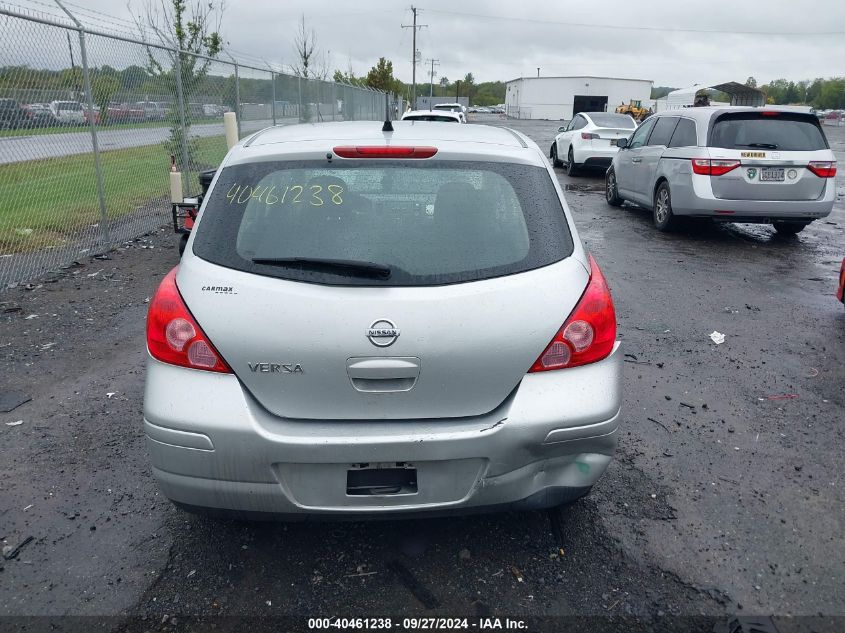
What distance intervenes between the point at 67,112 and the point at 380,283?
6.75m

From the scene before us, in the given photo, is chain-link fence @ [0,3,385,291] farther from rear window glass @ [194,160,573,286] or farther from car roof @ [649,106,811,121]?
car roof @ [649,106,811,121]

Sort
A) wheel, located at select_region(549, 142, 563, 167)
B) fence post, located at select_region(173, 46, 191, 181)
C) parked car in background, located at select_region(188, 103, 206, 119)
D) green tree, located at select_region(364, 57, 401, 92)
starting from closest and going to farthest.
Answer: fence post, located at select_region(173, 46, 191, 181), parked car in background, located at select_region(188, 103, 206, 119), wheel, located at select_region(549, 142, 563, 167), green tree, located at select_region(364, 57, 401, 92)

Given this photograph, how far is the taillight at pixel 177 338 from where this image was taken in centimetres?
244

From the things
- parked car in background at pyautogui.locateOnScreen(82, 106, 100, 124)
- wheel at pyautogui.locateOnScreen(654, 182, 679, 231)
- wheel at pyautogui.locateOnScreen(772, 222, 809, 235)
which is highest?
parked car in background at pyautogui.locateOnScreen(82, 106, 100, 124)

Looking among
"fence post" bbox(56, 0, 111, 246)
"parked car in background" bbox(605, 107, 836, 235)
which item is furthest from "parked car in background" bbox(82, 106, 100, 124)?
"parked car in background" bbox(605, 107, 836, 235)

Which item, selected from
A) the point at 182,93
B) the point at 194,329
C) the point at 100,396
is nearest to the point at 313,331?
the point at 194,329

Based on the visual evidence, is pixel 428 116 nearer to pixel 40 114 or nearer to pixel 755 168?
pixel 755 168

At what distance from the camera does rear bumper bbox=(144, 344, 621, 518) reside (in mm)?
2367

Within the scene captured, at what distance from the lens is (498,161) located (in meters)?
2.80

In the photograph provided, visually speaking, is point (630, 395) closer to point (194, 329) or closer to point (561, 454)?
point (561, 454)

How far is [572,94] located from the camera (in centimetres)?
8775

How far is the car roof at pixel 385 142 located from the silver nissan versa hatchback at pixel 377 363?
20 centimetres

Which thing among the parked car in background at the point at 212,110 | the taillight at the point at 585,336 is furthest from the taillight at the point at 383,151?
the parked car in background at the point at 212,110

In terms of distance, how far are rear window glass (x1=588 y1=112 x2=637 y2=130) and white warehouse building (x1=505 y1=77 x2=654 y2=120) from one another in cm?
7125
